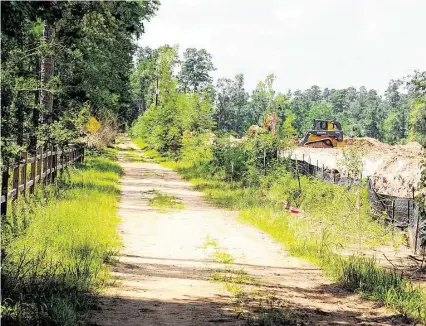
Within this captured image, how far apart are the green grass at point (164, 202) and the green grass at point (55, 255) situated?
1.96m

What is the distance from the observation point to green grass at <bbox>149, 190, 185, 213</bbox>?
1803 cm

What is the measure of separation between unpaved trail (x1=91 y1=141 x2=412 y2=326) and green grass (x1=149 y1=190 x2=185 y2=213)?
1678 mm

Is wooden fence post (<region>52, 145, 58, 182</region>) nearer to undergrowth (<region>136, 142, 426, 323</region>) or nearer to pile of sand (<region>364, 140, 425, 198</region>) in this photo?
undergrowth (<region>136, 142, 426, 323</region>)

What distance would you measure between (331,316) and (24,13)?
201 inches

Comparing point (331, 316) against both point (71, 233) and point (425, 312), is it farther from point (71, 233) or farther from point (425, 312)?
point (71, 233)

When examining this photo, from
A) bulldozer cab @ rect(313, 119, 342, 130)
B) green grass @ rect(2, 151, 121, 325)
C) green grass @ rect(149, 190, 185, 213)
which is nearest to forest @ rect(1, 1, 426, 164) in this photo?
green grass @ rect(2, 151, 121, 325)

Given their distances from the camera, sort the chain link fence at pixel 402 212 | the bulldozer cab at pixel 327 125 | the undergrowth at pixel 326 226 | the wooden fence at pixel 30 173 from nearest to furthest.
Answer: the undergrowth at pixel 326 226
the wooden fence at pixel 30 173
the chain link fence at pixel 402 212
the bulldozer cab at pixel 327 125

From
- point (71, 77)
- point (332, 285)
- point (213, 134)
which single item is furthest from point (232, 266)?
point (213, 134)

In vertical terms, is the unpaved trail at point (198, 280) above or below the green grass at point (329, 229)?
below

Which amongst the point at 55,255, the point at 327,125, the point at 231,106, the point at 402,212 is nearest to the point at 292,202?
the point at 402,212

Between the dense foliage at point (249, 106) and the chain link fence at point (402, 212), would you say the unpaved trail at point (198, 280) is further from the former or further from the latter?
the dense foliage at point (249, 106)

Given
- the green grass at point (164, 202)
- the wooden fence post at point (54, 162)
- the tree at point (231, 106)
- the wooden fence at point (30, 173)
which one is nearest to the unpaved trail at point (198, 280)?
the green grass at point (164, 202)

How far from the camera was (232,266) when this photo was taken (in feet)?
33.6

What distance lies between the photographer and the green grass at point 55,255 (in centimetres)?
625
